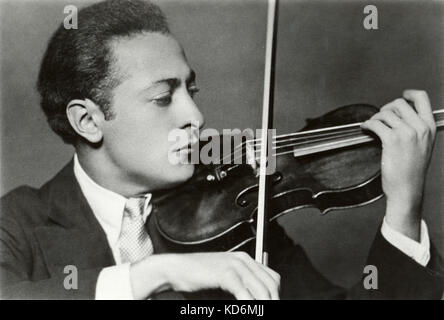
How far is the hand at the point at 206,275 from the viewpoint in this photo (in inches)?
57.7

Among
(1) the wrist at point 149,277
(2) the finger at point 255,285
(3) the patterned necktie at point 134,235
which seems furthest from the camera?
(3) the patterned necktie at point 134,235

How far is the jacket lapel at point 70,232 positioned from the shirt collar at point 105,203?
2cm

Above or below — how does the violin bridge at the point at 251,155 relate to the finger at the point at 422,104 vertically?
below

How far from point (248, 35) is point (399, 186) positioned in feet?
1.97

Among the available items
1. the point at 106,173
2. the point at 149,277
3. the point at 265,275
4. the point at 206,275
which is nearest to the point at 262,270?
the point at 265,275

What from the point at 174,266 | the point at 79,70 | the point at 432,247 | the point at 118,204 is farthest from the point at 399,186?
the point at 79,70

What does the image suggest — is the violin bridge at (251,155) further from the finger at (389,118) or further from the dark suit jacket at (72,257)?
the finger at (389,118)

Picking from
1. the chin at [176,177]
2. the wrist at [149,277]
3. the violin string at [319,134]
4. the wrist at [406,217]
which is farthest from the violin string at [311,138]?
the wrist at [149,277]

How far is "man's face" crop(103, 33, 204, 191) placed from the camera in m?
1.65

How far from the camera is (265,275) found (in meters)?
1.47

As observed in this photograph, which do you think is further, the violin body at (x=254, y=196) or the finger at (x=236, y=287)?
the violin body at (x=254, y=196)

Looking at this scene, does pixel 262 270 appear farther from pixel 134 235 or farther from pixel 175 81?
pixel 175 81

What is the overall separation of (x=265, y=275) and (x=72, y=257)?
519 millimetres

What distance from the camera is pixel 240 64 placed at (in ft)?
5.88
